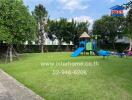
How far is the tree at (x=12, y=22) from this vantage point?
28.5 metres

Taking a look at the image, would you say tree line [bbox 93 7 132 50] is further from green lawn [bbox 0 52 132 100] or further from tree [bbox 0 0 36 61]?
green lawn [bbox 0 52 132 100]

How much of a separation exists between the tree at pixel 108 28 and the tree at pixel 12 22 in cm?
2817

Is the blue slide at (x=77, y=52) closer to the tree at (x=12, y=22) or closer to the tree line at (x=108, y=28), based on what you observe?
the tree at (x=12, y=22)

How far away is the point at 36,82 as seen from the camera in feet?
45.6

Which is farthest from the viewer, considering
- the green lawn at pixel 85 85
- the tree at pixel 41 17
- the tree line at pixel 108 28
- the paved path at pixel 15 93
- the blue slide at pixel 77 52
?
the tree line at pixel 108 28

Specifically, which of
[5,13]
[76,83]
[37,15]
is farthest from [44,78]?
[37,15]

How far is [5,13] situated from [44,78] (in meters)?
15.2

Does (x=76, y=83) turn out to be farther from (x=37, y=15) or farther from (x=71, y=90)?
(x=37, y=15)

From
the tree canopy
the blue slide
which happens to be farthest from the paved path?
the blue slide

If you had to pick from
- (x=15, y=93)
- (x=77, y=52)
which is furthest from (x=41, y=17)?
(x=15, y=93)

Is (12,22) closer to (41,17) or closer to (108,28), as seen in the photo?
(41,17)

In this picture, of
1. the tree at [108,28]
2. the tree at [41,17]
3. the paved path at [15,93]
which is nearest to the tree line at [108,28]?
the tree at [108,28]

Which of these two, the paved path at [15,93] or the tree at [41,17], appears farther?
the tree at [41,17]

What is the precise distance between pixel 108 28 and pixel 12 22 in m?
30.2
